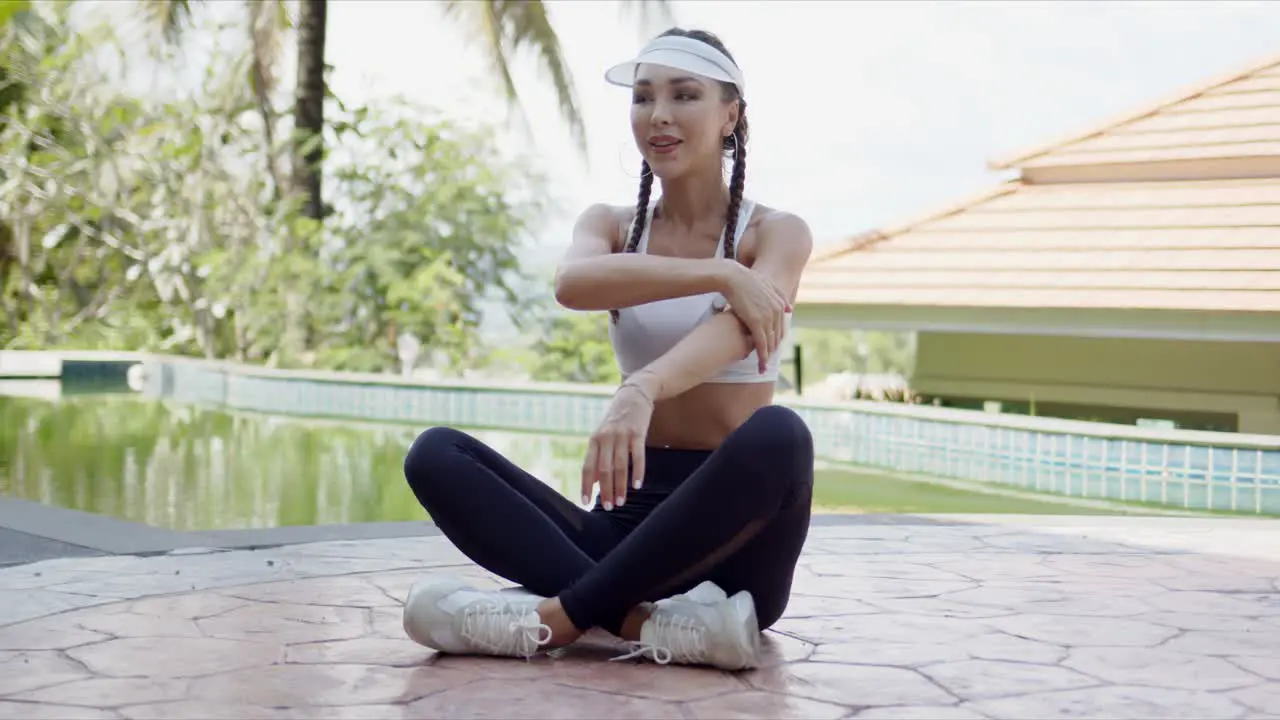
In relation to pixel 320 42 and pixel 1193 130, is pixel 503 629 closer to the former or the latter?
pixel 1193 130

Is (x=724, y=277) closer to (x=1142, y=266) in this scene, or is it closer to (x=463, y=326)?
(x=1142, y=266)

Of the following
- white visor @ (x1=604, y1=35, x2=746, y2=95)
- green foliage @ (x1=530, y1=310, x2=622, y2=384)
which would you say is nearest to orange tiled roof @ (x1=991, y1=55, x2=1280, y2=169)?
green foliage @ (x1=530, y1=310, x2=622, y2=384)

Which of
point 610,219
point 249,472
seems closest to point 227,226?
point 249,472

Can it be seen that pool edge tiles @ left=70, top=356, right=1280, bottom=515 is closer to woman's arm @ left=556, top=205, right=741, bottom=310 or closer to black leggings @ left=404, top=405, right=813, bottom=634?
black leggings @ left=404, top=405, right=813, bottom=634

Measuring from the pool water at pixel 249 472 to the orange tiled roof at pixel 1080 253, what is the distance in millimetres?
2076

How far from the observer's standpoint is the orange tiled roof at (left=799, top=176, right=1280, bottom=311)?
380 inches

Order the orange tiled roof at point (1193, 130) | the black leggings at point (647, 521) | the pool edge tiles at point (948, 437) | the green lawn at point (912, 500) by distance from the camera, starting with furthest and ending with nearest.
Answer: the orange tiled roof at point (1193, 130)
the pool edge tiles at point (948, 437)
the green lawn at point (912, 500)
the black leggings at point (647, 521)

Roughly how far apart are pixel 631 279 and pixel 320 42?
36.6 feet

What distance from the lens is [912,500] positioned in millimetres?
7820

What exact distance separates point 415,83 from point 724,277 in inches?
475

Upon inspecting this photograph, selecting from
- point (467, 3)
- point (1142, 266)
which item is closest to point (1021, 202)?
point (1142, 266)

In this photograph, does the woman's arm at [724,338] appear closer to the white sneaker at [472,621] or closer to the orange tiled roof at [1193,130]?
the white sneaker at [472,621]

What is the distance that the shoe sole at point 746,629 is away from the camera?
2.62 metres

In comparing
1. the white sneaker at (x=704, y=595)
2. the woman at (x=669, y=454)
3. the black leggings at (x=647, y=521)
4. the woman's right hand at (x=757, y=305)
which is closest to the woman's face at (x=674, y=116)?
the woman at (x=669, y=454)
